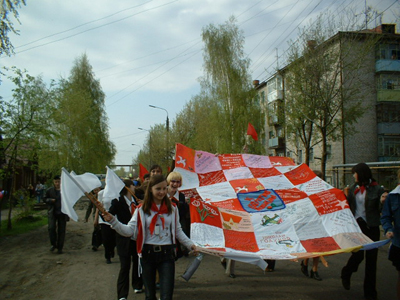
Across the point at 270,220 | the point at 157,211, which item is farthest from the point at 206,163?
the point at 157,211

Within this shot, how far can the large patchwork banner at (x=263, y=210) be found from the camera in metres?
5.25

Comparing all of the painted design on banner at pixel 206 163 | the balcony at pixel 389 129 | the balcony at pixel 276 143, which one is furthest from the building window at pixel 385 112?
the painted design on banner at pixel 206 163

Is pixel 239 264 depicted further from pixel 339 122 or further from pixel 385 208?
pixel 339 122

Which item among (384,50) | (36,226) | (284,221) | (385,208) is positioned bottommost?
(36,226)

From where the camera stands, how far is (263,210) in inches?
247

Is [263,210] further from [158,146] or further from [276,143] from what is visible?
[158,146]

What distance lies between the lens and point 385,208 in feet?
15.8

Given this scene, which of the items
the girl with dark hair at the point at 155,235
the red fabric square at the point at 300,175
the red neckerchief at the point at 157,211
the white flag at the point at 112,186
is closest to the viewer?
the girl with dark hair at the point at 155,235

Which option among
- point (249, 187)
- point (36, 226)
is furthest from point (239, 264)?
point (36, 226)

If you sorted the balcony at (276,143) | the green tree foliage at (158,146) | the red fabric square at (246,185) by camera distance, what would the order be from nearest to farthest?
the red fabric square at (246,185) → the balcony at (276,143) → the green tree foliage at (158,146)

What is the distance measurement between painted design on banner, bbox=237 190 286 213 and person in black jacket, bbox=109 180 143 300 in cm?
204

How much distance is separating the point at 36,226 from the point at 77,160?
16952mm

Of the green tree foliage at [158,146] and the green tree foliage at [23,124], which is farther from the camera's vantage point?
the green tree foliage at [158,146]

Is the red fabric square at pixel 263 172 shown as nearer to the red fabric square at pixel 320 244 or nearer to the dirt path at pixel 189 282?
the dirt path at pixel 189 282
